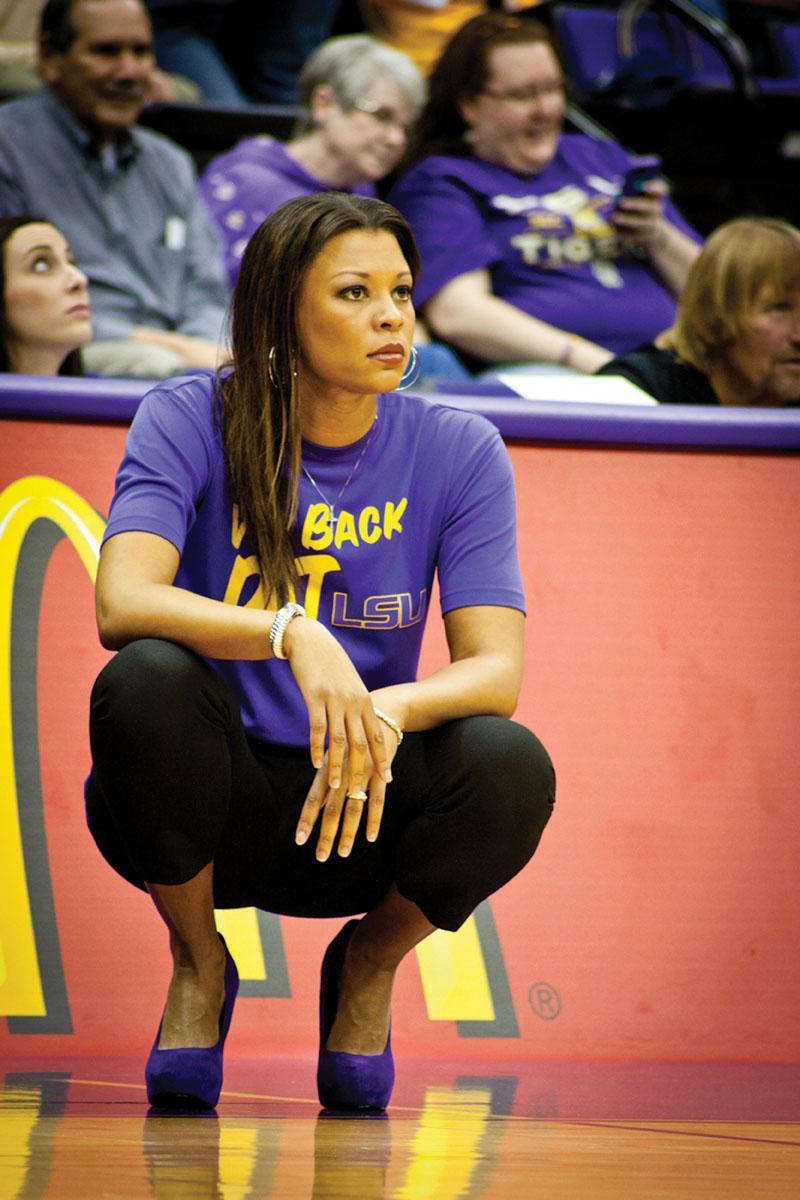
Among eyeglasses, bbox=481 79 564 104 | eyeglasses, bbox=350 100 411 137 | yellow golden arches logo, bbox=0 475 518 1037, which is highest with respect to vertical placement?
eyeglasses, bbox=481 79 564 104

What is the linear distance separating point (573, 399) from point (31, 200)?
174cm

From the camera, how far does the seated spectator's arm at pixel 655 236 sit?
3.73m

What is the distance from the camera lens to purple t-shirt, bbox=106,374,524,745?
1.76m

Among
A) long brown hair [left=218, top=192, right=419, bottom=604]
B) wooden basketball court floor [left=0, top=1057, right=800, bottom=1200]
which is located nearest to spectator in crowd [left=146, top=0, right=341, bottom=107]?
long brown hair [left=218, top=192, right=419, bottom=604]

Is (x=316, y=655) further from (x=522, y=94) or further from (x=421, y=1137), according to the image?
(x=522, y=94)

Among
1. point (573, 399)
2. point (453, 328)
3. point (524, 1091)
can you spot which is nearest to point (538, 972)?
point (524, 1091)

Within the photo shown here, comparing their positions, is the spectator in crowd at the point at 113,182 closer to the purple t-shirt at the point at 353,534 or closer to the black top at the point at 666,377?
the black top at the point at 666,377

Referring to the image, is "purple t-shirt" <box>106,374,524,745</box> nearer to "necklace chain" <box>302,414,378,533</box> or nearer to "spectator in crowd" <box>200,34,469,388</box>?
"necklace chain" <box>302,414,378,533</box>

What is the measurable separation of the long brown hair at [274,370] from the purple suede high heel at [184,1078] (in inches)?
18.4

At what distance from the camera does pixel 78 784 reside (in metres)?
2.13

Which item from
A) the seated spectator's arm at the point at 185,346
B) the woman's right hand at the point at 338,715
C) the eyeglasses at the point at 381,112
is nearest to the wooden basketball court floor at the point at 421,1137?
the woman's right hand at the point at 338,715

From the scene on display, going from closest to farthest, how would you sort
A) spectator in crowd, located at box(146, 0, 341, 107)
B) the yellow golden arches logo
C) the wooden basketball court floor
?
the wooden basketball court floor → the yellow golden arches logo → spectator in crowd, located at box(146, 0, 341, 107)

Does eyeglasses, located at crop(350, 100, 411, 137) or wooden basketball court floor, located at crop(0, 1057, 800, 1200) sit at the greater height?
eyeglasses, located at crop(350, 100, 411, 137)

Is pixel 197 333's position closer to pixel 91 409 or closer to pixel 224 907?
pixel 91 409
